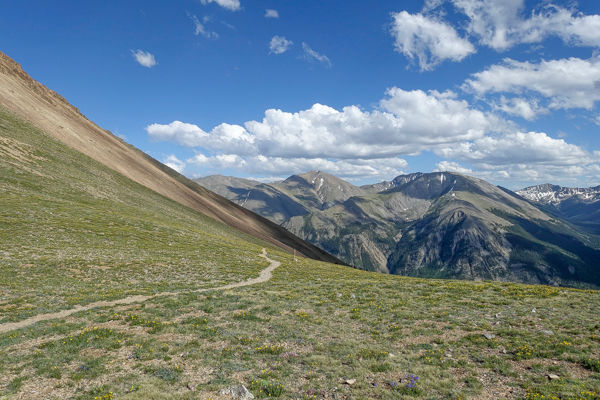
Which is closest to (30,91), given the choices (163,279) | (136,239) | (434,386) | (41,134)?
(41,134)

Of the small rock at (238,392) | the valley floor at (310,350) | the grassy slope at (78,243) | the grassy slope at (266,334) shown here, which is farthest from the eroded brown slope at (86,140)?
the small rock at (238,392)

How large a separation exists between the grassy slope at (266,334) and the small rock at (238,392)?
697mm

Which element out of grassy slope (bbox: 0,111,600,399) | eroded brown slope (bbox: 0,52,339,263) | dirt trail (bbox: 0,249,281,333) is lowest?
dirt trail (bbox: 0,249,281,333)

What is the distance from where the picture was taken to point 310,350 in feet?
59.4

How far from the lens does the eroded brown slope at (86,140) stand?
106 m

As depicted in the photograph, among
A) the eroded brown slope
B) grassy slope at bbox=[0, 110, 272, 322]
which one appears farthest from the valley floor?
the eroded brown slope

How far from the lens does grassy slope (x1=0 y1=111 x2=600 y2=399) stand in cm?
1402

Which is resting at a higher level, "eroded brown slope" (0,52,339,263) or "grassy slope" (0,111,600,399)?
"eroded brown slope" (0,52,339,263)

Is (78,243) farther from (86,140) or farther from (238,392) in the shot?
(86,140)

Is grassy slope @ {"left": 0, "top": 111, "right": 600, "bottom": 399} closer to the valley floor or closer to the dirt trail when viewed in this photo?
the valley floor

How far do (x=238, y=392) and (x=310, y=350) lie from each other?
6.07 m

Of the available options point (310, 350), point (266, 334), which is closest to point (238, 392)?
point (310, 350)

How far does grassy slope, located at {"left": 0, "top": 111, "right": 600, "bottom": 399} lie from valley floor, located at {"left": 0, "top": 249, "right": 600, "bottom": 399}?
95 millimetres

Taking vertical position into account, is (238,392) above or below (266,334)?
above
